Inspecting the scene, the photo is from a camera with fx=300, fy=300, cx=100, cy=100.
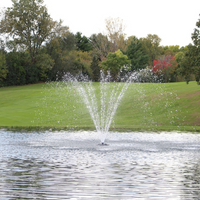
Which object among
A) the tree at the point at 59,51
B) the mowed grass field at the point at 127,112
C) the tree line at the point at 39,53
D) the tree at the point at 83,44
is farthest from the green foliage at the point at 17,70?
the tree at the point at 83,44

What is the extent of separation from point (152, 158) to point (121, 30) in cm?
7245

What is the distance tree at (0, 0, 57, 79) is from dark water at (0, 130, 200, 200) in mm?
43881

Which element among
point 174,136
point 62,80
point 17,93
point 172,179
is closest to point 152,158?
point 172,179

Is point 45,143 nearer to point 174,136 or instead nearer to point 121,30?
point 174,136

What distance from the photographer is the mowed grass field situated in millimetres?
23531

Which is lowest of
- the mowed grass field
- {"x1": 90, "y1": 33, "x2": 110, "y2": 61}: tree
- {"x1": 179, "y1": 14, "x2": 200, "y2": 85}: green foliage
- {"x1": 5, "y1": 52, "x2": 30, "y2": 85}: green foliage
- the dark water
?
the dark water

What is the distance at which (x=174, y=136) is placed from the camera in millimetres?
17969

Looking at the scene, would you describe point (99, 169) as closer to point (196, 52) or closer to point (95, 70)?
point (196, 52)

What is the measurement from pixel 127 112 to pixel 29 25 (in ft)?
124

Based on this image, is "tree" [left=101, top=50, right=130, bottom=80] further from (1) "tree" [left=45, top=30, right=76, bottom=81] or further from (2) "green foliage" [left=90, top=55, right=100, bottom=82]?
(1) "tree" [left=45, top=30, right=76, bottom=81]

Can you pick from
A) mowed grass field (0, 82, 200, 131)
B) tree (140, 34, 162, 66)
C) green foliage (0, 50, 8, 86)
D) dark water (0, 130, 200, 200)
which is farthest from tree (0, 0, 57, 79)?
dark water (0, 130, 200, 200)

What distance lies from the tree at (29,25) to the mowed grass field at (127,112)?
23.7 metres

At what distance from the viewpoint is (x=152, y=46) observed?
89.5 metres

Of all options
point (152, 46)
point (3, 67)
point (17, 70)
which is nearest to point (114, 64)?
point (17, 70)
